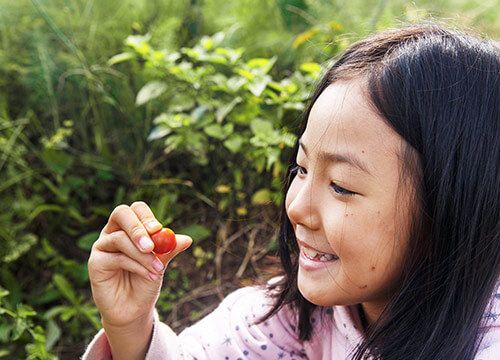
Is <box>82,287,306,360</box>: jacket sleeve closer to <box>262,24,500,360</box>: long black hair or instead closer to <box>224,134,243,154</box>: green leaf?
<box>262,24,500,360</box>: long black hair

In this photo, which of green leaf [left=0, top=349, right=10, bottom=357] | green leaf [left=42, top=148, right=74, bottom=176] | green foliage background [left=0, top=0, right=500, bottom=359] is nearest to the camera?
green leaf [left=0, top=349, right=10, bottom=357]

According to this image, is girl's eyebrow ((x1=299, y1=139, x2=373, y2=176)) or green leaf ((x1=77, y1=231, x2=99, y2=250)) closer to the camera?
girl's eyebrow ((x1=299, y1=139, x2=373, y2=176))

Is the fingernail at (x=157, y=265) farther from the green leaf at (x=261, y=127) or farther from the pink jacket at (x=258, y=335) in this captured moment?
the green leaf at (x=261, y=127)

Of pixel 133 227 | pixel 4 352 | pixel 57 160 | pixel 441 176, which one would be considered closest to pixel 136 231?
pixel 133 227

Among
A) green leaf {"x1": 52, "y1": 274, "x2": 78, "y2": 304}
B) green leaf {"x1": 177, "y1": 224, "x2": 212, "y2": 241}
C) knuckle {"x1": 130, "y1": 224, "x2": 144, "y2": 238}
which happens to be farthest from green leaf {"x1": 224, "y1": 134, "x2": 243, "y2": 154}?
knuckle {"x1": 130, "y1": 224, "x2": 144, "y2": 238}

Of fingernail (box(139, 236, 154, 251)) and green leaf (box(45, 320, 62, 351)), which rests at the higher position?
fingernail (box(139, 236, 154, 251))

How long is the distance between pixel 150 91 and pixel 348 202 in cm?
99

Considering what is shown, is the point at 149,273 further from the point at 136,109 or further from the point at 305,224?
the point at 136,109

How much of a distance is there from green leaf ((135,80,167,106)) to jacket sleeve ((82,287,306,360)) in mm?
671

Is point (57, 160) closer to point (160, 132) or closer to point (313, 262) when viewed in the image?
point (160, 132)

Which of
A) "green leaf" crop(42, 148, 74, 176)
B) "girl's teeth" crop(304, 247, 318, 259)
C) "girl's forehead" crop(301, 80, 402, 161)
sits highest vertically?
"girl's forehead" crop(301, 80, 402, 161)

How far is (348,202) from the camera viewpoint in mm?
1120

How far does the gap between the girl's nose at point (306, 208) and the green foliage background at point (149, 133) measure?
0.66 metres

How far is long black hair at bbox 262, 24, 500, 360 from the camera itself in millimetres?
1105
